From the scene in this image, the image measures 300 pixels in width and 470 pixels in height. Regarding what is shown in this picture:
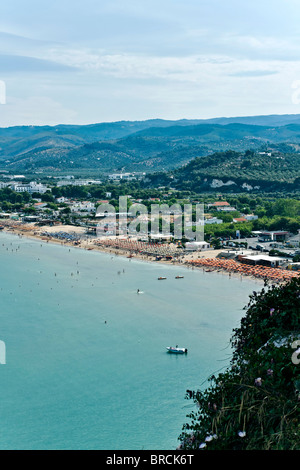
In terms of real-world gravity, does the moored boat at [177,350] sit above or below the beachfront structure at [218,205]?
below

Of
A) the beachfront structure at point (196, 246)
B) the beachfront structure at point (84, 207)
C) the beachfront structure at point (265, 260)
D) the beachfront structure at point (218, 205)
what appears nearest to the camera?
the beachfront structure at point (265, 260)

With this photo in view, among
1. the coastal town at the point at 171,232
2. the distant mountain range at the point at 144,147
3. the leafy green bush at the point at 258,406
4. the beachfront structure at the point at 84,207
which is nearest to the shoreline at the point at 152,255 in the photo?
the coastal town at the point at 171,232

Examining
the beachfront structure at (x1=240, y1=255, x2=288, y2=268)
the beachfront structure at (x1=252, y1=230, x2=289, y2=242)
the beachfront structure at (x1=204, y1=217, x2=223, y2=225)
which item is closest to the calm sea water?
the beachfront structure at (x1=240, y1=255, x2=288, y2=268)

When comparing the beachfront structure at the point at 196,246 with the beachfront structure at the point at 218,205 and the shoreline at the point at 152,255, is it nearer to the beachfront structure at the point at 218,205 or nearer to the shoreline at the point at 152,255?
the shoreline at the point at 152,255

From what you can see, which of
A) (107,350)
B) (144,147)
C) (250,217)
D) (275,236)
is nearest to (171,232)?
(275,236)
